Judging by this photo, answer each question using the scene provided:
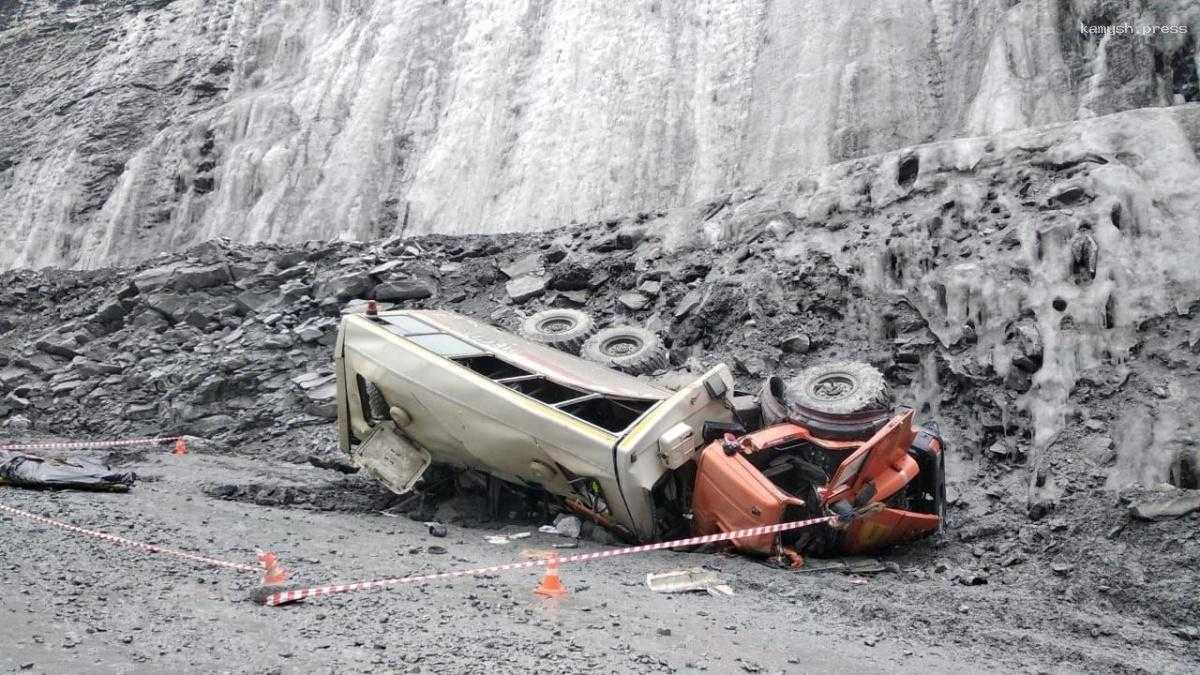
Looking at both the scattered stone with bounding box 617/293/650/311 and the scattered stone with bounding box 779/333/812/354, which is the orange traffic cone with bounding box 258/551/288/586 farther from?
the scattered stone with bounding box 617/293/650/311

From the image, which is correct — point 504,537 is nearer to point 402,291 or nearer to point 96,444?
point 96,444

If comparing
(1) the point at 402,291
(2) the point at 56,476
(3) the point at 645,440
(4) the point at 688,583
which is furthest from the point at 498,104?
(4) the point at 688,583

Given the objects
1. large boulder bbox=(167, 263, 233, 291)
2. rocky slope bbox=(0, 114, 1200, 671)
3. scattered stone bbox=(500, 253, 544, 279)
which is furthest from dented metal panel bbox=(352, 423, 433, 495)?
large boulder bbox=(167, 263, 233, 291)

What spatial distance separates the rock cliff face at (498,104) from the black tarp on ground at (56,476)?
8740mm

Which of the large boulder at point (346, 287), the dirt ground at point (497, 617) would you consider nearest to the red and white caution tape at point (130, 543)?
the dirt ground at point (497, 617)

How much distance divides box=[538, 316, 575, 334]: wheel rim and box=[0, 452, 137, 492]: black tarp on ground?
14.1ft

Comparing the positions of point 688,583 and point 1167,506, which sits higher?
point 1167,506

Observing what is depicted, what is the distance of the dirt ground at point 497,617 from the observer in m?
4.52

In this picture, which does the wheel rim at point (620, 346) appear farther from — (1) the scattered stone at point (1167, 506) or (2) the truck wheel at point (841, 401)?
(1) the scattered stone at point (1167, 506)

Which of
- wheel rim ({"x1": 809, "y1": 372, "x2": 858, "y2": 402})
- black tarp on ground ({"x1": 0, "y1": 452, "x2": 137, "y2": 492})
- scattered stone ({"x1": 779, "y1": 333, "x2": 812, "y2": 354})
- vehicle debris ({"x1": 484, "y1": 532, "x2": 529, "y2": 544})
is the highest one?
wheel rim ({"x1": 809, "y1": 372, "x2": 858, "y2": 402})

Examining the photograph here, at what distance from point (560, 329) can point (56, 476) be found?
497 cm

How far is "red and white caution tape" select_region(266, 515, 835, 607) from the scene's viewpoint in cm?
539

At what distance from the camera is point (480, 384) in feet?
24.5

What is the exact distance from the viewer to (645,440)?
22.5 ft
